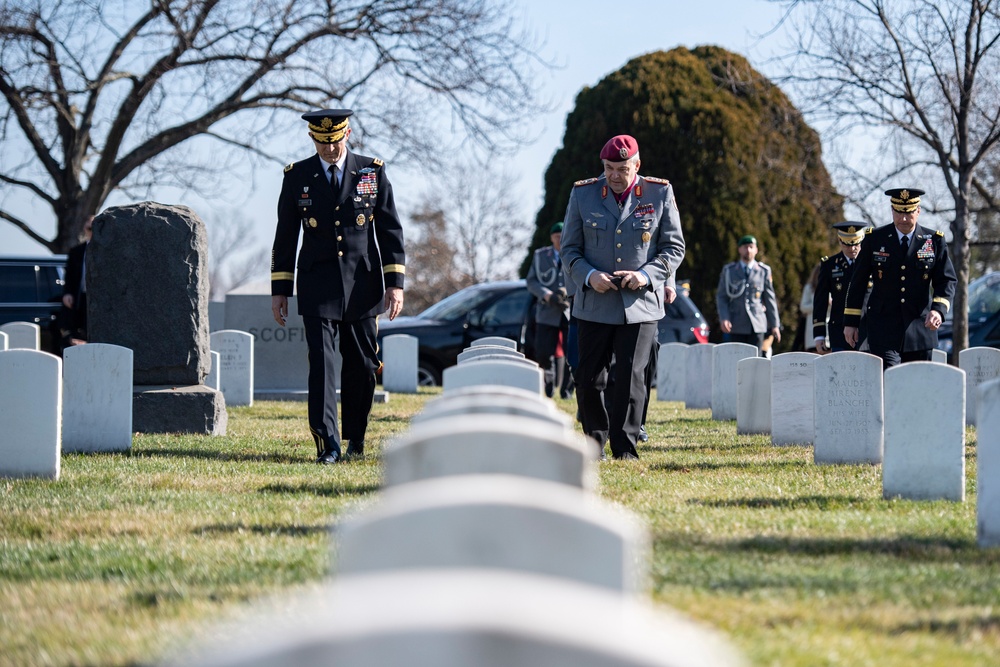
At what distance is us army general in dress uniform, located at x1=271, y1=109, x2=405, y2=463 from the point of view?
8.09 metres

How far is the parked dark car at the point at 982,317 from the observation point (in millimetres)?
18280

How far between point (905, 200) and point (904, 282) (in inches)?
27.2

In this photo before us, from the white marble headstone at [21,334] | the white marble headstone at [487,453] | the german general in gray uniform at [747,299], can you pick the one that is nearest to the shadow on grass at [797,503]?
the white marble headstone at [487,453]

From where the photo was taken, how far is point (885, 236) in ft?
31.7

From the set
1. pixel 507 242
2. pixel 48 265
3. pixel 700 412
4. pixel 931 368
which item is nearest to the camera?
pixel 931 368

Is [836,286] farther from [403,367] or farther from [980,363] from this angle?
[403,367]

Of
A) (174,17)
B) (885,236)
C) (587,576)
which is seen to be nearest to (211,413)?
(885,236)

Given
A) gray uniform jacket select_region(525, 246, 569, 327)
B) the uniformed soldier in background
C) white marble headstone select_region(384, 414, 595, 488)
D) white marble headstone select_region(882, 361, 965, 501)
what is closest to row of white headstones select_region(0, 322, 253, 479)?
gray uniform jacket select_region(525, 246, 569, 327)

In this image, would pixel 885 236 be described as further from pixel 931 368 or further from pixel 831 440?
pixel 931 368

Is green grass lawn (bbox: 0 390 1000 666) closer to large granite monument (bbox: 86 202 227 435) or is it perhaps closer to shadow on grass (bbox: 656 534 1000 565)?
shadow on grass (bbox: 656 534 1000 565)

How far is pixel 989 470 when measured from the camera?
5.16 meters

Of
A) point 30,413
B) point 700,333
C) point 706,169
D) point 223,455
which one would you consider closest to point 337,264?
point 223,455

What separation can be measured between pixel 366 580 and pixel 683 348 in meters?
16.2

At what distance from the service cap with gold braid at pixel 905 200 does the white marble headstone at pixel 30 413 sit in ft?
20.7
